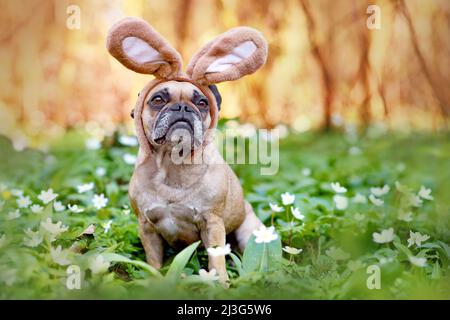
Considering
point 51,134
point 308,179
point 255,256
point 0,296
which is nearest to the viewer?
point 0,296

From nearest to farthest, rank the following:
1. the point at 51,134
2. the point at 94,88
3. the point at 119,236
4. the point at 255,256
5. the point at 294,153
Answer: the point at 255,256, the point at 119,236, the point at 294,153, the point at 51,134, the point at 94,88

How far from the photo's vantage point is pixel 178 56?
2836 millimetres

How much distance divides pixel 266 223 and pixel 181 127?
1233mm

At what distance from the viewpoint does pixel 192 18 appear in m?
7.40

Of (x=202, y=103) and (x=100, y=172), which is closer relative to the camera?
(x=202, y=103)

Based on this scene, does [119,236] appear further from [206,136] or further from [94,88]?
[94,88]

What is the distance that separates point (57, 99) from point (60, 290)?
5551 millimetres

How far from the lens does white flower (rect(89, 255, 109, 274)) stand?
250 cm

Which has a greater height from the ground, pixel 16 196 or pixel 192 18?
pixel 192 18

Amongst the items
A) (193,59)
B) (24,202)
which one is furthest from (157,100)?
(24,202)

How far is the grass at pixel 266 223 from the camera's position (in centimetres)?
249

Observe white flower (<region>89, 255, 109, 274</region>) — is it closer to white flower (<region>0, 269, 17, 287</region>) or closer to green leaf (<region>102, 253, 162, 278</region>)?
green leaf (<region>102, 253, 162, 278</region>)

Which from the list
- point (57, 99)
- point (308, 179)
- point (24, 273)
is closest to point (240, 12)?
point (57, 99)

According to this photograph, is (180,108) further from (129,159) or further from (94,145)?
(94,145)
